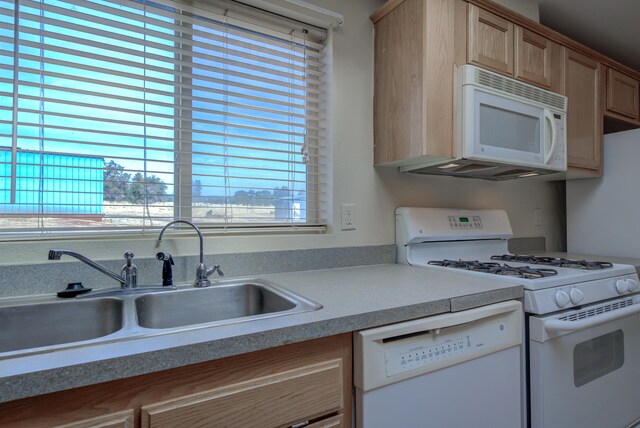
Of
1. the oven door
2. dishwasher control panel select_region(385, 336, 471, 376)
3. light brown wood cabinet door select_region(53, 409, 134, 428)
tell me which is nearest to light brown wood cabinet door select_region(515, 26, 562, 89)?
the oven door

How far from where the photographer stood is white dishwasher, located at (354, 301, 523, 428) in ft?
2.96

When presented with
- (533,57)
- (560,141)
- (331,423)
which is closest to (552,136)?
(560,141)

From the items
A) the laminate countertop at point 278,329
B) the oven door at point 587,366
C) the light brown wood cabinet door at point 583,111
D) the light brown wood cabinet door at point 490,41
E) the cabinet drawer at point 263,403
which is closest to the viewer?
the laminate countertop at point 278,329

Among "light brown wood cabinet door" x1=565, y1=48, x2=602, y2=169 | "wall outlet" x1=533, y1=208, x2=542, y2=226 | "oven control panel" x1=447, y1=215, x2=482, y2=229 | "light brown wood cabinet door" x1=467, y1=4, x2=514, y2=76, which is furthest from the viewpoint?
"wall outlet" x1=533, y1=208, x2=542, y2=226

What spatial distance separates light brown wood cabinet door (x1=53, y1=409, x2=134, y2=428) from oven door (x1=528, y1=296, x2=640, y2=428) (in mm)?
1263

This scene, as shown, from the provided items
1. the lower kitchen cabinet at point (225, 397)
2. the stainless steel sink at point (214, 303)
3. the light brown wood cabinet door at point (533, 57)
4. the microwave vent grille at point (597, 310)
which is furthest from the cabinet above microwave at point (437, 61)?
the lower kitchen cabinet at point (225, 397)

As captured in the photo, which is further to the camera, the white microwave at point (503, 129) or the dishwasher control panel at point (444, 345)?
the white microwave at point (503, 129)

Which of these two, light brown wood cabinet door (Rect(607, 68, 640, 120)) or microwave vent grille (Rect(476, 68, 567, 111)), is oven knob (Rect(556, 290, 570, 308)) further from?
light brown wood cabinet door (Rect(607, 68, 640, 120))

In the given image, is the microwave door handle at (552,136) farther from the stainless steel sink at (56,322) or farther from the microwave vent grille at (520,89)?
the stainless steel sink at (56,322)

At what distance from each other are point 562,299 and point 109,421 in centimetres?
142

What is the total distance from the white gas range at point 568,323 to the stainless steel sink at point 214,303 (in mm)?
806

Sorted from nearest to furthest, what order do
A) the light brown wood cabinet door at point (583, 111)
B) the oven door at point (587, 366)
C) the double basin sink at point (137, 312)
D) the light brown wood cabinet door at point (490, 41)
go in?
the double basin sink at point (137, 312) < the oven door at point (587, 366) < the light brown wood cabinet door at point (490, 41) < the light brown wood cabinet door at point (583, 111)

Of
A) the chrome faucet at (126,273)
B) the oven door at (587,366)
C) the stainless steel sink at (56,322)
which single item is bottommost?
the oven door at (587,366)

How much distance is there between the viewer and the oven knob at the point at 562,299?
48.7 inches
